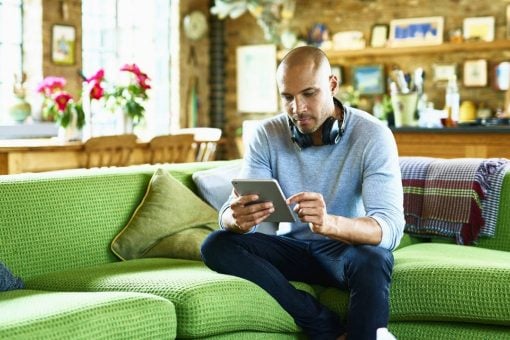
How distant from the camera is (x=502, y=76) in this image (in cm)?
865

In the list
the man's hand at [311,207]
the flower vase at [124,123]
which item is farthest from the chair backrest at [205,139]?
the man's hand at [311,207]

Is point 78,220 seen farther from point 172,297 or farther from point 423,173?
point 423,173

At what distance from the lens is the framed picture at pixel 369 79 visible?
30.9 feet

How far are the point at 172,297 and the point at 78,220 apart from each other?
0.79 m

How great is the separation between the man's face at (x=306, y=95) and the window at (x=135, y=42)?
19.7ft

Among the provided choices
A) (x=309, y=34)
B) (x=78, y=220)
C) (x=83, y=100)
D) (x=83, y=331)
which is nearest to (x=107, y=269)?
(x=78, y=220)

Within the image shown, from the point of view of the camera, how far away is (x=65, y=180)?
353 cm

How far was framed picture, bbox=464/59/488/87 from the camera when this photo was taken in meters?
8.83

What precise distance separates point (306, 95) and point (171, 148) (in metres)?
3.65

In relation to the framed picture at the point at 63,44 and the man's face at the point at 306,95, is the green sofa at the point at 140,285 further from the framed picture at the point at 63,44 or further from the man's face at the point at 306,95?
the framed picture at the point at 63,44

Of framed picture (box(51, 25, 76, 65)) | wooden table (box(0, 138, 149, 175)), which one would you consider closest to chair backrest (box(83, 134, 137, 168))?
wooden table (box(0, 138, 149, 175))

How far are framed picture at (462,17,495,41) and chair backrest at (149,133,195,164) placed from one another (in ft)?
11.1

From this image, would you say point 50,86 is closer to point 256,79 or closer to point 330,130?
point 330,130

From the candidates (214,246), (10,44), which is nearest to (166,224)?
(214,246)
